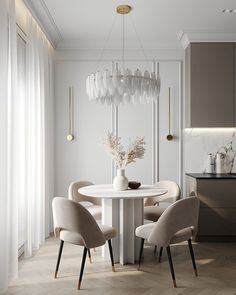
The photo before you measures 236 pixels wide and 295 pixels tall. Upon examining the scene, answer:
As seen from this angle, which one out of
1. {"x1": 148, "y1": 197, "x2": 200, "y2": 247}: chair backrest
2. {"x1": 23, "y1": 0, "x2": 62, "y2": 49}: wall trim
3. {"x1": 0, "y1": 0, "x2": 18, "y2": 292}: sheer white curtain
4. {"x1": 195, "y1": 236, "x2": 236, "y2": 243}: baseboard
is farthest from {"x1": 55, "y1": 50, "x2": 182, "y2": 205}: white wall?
{"x1": 148, "y1": 197, "x2": 200, "y2": 247}: chair backrest

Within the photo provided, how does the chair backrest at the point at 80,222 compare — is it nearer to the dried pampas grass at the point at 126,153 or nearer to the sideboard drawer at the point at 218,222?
the dried pampas grass at the point at 126,153

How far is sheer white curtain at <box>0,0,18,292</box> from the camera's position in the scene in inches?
111

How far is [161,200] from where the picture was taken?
4328 millimetres

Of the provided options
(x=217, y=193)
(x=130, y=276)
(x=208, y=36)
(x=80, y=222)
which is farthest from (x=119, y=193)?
(x=208, y=36)

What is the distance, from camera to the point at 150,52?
17.1ft

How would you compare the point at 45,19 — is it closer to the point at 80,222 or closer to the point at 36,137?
the point at 36,137

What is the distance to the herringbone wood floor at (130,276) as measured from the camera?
2.90m

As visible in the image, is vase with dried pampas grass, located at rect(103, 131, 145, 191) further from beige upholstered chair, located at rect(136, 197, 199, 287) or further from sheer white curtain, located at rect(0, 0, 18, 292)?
sheer white curtain, located at rect(0, 0, 18, 292)

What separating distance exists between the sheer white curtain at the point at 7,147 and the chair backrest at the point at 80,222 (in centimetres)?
45

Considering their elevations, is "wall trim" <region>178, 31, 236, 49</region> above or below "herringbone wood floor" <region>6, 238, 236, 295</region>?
above

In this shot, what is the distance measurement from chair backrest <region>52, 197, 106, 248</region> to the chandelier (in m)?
1.14

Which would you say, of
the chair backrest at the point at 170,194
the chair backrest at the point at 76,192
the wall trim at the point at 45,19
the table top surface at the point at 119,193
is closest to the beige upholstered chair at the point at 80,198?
the chair backrest at the point at 76,192

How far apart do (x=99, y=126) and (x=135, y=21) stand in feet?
5.45

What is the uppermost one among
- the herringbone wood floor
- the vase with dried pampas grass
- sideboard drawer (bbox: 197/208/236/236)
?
the vase with dried pampas grass
